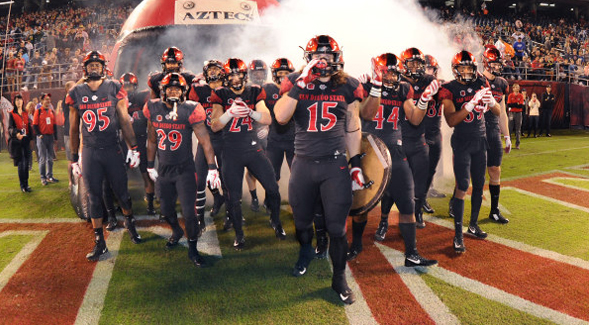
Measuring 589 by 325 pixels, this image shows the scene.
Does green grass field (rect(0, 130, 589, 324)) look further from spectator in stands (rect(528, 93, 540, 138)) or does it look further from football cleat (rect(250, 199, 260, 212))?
spectator in stands (rect(528, 93, 540, 138))

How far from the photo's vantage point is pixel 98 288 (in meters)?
3.95

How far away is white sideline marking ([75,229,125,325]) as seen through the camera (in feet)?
11.3

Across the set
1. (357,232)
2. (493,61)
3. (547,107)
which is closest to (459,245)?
(357,232)

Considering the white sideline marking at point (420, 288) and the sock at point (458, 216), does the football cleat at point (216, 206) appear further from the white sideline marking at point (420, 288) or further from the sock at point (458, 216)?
the sock at point (458, 216)

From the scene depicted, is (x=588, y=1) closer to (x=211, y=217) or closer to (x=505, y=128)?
(x=505, y=128)

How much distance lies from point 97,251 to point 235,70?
2.52 metres

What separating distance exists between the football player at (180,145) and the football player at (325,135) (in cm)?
127

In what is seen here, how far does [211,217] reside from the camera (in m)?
6.22

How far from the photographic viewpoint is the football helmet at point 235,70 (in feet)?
15.4

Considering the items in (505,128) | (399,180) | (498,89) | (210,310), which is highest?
(498,89)

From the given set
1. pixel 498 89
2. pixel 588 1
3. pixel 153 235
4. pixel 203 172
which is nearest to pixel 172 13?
pixel 203 172

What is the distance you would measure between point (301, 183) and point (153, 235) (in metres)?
2.75

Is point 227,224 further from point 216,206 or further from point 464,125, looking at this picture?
point 464,125

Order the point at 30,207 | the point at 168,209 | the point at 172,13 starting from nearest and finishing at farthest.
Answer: the point at 168,209, the point at 30,207, the point at 172,13
